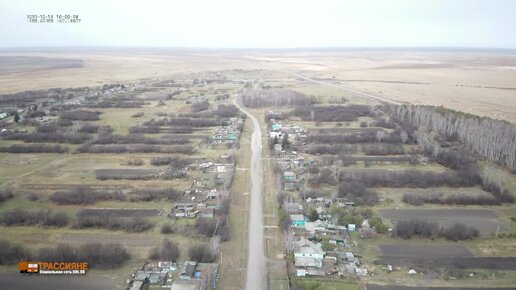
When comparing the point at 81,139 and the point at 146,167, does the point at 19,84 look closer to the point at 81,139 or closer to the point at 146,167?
the point at 81,139

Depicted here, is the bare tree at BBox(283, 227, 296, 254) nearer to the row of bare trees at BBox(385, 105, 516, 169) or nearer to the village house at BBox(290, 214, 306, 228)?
the village house at BBox(290, 214, 306, 228)

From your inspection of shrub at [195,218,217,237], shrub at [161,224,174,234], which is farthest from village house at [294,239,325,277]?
shrub at [161,224,174,234]

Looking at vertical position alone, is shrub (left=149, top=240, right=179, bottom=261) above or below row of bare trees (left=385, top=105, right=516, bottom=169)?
below

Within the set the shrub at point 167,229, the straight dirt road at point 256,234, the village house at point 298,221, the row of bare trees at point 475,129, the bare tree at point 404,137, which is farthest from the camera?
the bare tree at point 404,137

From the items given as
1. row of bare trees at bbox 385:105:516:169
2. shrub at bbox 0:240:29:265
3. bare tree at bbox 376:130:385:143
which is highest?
row of bare trees at bbox 385:105:516:169

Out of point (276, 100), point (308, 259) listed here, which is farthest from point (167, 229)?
point (276, 100)

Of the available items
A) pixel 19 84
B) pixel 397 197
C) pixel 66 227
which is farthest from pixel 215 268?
pixel 19 84

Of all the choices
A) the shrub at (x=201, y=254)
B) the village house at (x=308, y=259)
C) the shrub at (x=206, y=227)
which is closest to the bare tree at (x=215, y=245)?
the shrub at (x=201, y=254)

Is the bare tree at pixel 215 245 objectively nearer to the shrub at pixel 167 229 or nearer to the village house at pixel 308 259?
the shrub at pixel 167 229
